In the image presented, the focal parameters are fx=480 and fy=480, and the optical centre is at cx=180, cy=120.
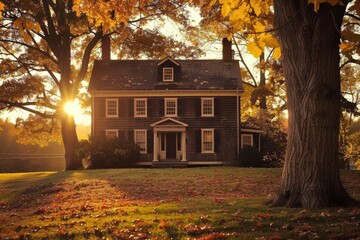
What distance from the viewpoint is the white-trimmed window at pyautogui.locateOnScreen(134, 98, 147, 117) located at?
122 ft

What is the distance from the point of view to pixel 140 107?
37312 mm

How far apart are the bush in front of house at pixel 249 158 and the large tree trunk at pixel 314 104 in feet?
80.4

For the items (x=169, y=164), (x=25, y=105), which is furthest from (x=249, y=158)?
(x=25, y=105)

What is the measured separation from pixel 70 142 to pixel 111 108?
15.3 ft

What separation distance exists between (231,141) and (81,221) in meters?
27.9

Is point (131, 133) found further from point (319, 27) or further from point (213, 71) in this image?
point (319, 27)

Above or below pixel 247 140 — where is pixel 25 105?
above

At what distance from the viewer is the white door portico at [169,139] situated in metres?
36.3

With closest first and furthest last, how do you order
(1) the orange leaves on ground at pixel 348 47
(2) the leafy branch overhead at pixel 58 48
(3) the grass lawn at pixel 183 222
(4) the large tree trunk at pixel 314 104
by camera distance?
(1) the orange leaves on ground at pixel 348 47 → (3) the grass lawn at pixel 183 222 → (4) the large tree trunk at pixel 314 104 → (2) the leafy branch overhead at pixel 58 48

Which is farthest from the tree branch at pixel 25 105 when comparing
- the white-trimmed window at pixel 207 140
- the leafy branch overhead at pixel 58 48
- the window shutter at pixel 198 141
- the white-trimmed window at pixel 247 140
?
the white-trimmed window at pixel 247 140

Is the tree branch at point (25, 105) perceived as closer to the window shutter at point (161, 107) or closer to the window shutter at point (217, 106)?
the window shutter at point (161, 107)

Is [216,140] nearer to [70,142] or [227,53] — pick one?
[227,53]

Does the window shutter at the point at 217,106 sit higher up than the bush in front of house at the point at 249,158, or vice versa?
the window shutter at the point at 217,106

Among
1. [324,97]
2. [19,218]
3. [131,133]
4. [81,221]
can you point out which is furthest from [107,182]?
[131,133]
